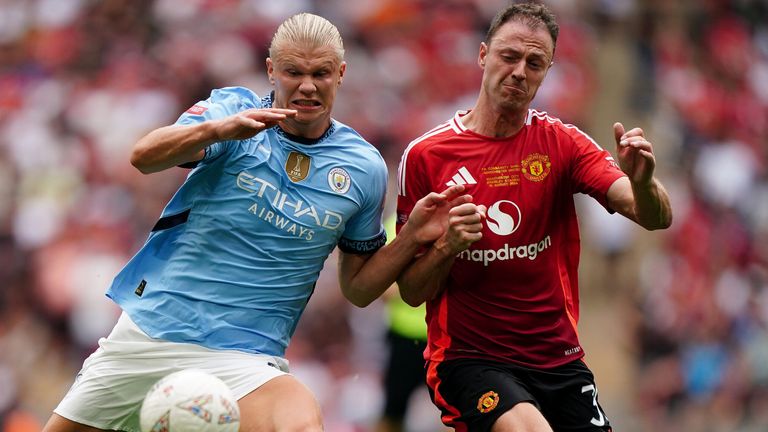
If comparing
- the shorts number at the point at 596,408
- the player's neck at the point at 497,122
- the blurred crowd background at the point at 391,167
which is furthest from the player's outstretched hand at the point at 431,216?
the blurred crowd background at the point at 391,167

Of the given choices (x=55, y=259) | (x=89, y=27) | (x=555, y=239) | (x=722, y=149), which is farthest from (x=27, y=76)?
(x=555, y=239)

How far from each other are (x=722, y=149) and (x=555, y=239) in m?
9.60

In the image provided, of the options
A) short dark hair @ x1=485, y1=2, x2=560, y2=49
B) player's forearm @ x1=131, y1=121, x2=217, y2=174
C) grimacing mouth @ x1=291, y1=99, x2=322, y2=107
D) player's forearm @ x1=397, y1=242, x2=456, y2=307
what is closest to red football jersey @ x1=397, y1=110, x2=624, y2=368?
player's forearm @ x1=397, y1=242, x2=456, y2=307

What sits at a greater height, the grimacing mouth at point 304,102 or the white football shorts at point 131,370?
the grimacing mouth at point 304,102

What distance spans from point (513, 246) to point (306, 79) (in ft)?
4.12

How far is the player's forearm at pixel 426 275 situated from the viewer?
18.6 feet

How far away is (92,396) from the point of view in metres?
5.60

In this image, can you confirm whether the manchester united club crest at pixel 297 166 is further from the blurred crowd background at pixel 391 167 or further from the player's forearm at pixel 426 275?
the blurred crowd background at pixel 391 167

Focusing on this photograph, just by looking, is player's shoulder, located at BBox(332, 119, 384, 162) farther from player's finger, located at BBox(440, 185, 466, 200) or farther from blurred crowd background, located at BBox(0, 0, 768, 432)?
blurred crowd background, located at BBox(0, 0, 768, 432)

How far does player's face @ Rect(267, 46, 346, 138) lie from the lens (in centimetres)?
554

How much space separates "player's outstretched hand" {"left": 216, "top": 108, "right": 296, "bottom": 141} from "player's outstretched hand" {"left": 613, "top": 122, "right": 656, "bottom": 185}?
4.88 ft

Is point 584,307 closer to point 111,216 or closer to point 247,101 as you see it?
point 111,216

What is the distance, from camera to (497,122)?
233 inches

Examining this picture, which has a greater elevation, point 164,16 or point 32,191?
point 164,16
